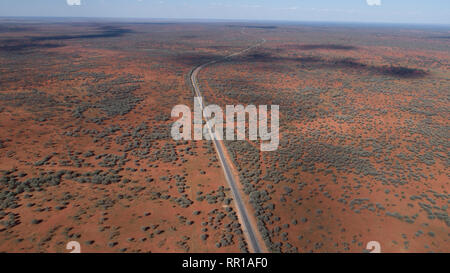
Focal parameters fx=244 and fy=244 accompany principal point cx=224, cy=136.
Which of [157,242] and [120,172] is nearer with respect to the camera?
[157,242]

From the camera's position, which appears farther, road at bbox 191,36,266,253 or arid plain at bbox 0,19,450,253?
arid plain at bbox 0,19,450,253

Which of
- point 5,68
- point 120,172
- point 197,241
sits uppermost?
point 5,68

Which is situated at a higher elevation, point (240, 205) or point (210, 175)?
point (210, 175)

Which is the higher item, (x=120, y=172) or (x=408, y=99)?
(x=408, y=99)

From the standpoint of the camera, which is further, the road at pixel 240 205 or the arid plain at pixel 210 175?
the arid plain at pixel 210 175

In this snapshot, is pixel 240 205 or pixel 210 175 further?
pixel 210 175

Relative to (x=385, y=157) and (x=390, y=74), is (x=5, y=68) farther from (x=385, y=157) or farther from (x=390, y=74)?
(x=390, y=74)
